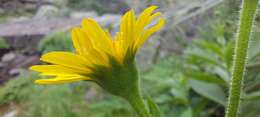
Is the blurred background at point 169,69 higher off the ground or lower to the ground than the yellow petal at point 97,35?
lower

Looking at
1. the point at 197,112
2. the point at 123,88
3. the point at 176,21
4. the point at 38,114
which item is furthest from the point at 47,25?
the point at 123,88

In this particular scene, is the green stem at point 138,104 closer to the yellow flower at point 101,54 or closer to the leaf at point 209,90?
the yellow flower at point 101,54

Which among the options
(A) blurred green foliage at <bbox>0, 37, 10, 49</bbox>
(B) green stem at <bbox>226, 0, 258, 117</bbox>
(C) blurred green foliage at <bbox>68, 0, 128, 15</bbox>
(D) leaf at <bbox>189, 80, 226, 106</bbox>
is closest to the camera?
(B) green stem at <bbox>226, 0, 258, 117</bbox>

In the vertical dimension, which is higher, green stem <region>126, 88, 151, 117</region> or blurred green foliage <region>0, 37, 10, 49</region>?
green stem <region>126, 88, 151, 117</region>

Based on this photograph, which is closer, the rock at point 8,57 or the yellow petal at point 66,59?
the yellow petal at point 66,59

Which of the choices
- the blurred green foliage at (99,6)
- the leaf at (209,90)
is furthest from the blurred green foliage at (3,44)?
the leaf at (209,90)

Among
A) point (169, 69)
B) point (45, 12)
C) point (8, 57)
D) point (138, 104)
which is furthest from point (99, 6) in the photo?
point (138, 104)

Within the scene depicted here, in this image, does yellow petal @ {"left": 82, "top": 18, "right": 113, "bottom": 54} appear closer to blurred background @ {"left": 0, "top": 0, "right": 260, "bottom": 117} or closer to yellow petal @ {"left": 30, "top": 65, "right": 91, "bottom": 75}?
yellow petal @ {"left": 30, "top": 65, "right": 91, "bottom": 75}

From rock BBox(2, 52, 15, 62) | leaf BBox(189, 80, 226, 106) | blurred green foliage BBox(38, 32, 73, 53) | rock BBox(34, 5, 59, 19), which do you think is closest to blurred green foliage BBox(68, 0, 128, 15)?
rock BBox(34, 5, 59, 19)
